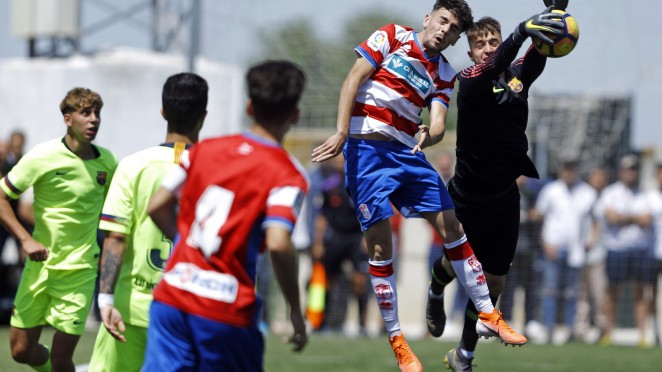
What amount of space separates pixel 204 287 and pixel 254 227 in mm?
357

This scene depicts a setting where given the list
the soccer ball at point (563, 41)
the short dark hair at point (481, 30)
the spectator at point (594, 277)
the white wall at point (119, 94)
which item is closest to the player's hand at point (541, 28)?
the soccer ball at point (563, 41)

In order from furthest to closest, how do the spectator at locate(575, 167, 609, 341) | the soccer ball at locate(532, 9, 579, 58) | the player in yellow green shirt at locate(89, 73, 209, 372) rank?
the spectator at locate(575, 167, 609, 341), the soccer ball at locate(532, 9, 579, 58), the player in yellow green shirt at locate(89, 73, 209, 372)

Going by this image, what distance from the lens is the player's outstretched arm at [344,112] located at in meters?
7.06

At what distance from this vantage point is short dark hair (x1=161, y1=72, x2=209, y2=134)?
259 inches

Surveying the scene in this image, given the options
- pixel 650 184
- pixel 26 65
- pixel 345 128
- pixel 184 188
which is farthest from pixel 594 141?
pixel 184 188

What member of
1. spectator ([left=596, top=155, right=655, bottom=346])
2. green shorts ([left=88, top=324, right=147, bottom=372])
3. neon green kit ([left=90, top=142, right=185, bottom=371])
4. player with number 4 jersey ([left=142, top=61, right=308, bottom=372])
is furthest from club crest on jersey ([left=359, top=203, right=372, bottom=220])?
spectator ([left=596, top=155, right=655, bottom=346])

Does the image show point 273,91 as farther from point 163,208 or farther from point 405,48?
point 405,48

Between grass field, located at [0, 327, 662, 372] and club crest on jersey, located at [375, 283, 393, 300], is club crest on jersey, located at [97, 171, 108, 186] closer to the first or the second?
club crest on jersey, located at [375, 283, 393, 300]

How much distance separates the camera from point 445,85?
7.83 metres

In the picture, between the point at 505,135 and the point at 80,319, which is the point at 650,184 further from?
the point at 80,319

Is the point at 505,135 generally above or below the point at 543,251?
above

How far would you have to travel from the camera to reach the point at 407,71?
7.61 meters

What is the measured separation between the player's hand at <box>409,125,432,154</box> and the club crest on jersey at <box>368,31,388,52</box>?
0.60 metres

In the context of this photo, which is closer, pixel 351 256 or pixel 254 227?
pixel 254 227
